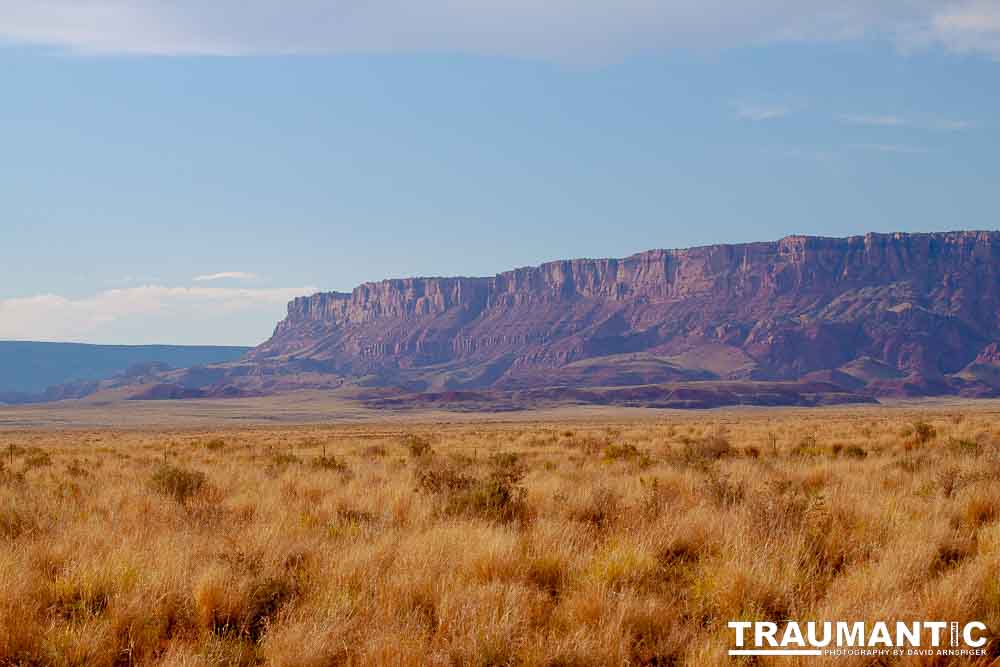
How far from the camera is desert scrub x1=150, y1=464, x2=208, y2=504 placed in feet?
43.9

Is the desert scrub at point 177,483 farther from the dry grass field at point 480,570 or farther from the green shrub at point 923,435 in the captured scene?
the green shrub at point 923,435

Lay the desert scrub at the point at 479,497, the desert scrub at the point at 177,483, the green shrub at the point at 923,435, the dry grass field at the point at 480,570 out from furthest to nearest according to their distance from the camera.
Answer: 1. the green shrub at the point at 923,435
2. the desert scrub at the point at 177,483
3. the desert scrub at the point at 479,497
4. the dry grass field at the point at 480,570

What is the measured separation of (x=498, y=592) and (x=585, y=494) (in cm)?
457

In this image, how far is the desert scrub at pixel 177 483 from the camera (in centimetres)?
1338

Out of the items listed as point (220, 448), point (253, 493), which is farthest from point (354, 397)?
point (253, 493)

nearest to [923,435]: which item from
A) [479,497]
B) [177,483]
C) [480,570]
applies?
[479,497]

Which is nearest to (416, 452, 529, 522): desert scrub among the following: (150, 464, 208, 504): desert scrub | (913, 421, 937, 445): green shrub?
(150, 464, 208, 504): desert scrub

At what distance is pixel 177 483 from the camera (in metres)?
13.7

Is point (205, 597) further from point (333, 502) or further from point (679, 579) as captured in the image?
point (333, 502)

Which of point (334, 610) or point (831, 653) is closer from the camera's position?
point (831, 653)

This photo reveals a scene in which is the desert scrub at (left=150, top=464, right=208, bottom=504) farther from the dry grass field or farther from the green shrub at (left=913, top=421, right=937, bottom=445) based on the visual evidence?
the green shrub at (left=913, top=421, right=937, bottom=445)

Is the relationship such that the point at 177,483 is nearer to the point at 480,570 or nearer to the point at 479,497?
the point at 479,497

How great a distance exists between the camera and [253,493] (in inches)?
515

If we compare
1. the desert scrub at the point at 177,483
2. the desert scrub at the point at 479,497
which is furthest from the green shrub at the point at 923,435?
the desert scrub at the point at 177,483
